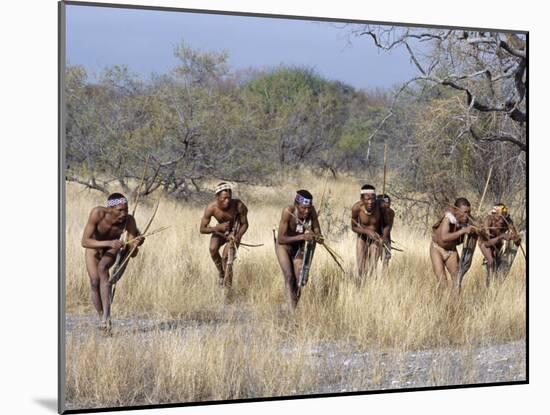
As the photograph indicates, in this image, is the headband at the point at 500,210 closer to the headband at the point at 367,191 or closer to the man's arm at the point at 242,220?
the headband at the point at 367,191

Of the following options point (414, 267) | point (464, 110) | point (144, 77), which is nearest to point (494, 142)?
point (464, 110)

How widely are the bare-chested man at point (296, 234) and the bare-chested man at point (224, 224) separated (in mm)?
321

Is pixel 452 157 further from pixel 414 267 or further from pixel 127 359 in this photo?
pixel 127 359

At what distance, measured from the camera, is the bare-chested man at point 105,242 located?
9.21 m

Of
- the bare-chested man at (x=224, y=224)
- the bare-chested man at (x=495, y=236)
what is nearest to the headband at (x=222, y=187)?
the bare-chested man at (x=224, y=224)

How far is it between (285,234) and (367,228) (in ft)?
2.33

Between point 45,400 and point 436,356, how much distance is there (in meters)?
3.06

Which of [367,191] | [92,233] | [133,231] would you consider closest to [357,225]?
[367,191]

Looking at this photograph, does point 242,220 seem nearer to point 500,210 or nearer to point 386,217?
point 386,217

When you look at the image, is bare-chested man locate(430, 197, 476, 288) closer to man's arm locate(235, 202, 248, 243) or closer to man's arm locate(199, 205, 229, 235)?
man's arm locate(235, 202, 248, 243)

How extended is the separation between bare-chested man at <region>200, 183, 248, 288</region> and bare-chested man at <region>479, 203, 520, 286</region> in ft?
6.97

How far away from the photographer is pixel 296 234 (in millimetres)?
10062

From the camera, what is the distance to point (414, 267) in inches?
406

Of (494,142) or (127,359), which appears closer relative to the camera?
(127,359)
